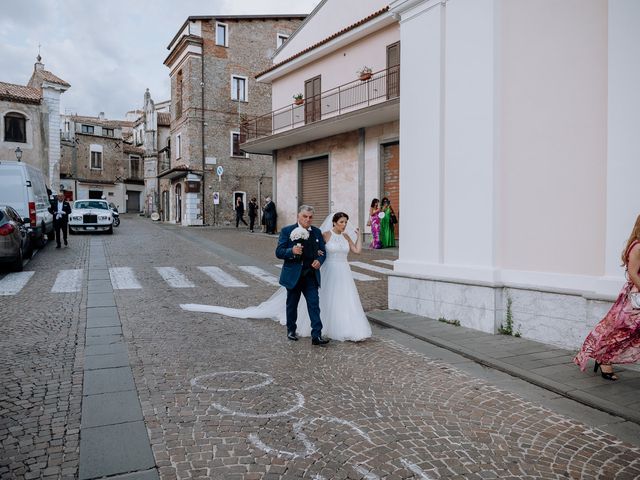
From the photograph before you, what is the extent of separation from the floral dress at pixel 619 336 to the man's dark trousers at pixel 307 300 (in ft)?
9.88

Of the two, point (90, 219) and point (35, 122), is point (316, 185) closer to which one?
point (90, 219)

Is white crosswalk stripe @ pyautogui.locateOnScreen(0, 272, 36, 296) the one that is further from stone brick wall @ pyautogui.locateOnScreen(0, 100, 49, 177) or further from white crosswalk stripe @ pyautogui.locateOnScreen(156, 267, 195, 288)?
stone brick wall @ pyautogui.locateOnScreen(0, 100, 49, 177)

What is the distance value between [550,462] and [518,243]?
12.5ft

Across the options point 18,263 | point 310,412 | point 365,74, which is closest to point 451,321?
point 310,412

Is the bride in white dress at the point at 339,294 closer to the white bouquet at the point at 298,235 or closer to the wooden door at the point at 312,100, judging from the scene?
the white bouquet at the point at 298,235

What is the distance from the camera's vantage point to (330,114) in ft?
69.6

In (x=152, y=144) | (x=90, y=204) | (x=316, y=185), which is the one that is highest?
(x=152, y=144)

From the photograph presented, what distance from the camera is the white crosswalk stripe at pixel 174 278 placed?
10.4 metres

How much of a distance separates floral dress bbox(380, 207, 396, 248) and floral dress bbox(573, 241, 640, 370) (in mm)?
12651

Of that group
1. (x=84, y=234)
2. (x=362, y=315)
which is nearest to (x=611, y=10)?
(x=362, y=315)

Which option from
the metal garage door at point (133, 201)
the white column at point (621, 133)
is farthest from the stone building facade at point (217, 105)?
the white column at point (621, 133)

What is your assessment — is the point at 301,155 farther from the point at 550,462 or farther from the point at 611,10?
the point at 550,462

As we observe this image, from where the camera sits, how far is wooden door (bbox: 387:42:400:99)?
1744cm

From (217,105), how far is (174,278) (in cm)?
2552
